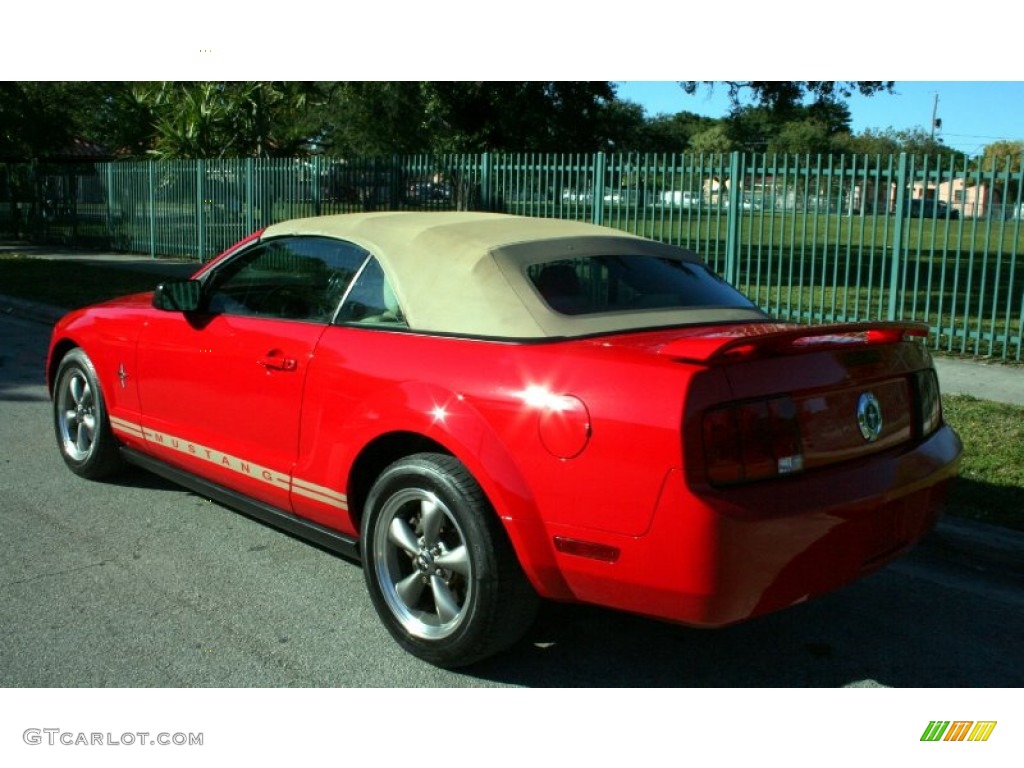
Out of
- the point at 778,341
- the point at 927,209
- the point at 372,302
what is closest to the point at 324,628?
the point at 372,302

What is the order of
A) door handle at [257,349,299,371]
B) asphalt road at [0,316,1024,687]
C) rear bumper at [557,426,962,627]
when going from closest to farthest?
1. rear bumper at [557,426,962,627]
2. asphalt road at [0,316,1024,687]
3. door handle at [257,349,299,371]

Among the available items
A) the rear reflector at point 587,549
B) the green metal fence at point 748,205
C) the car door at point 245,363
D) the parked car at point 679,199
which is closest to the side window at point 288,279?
the car door at point 245,363

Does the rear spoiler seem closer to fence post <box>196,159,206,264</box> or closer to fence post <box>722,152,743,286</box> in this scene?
fence post <box>722,152,743,286</box>

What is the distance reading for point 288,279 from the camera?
14.9 ft

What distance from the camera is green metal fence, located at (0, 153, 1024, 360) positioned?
434 inches

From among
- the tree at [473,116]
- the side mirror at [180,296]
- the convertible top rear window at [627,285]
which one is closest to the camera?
the convertible top rear window at [627,285]

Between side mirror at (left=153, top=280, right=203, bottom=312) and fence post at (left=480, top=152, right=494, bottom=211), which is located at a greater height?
fence post at (left=480, top=152, right=494, bottom=211)

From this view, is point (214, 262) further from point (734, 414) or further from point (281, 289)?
point (734, 414)

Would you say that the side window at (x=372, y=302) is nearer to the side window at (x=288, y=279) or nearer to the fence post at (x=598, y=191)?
the side window at (x=288, y=279)

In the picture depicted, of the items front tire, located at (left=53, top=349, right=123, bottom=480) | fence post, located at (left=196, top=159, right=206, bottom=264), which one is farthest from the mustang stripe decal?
fence post, located at (left=196, top=159, right=206, bottom=264)

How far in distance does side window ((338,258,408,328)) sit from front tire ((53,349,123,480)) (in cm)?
212

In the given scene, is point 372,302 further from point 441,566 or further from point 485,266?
point 441,566

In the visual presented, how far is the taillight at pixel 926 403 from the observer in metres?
3.70

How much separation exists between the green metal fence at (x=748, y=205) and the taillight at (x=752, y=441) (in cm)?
808
